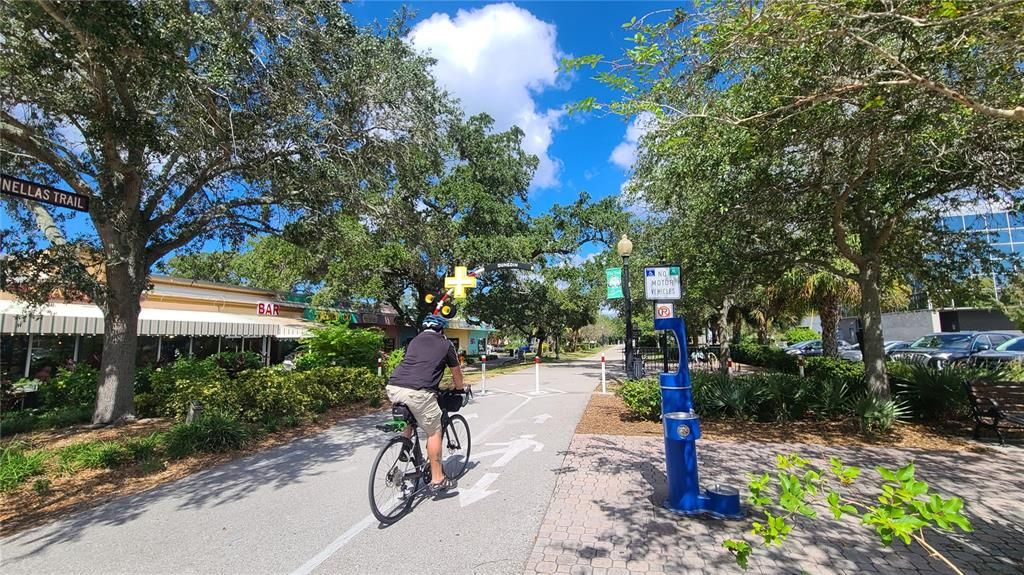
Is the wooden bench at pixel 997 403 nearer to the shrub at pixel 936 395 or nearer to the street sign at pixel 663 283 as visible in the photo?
the shrub at pixel 936 395

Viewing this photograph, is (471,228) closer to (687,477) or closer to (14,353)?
(14,353)

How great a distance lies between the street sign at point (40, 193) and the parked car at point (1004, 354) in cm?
2053

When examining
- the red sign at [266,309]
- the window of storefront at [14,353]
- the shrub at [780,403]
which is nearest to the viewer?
the shrub at [780,403]

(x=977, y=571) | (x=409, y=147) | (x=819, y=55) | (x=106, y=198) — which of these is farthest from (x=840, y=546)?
(x=106, y=198)

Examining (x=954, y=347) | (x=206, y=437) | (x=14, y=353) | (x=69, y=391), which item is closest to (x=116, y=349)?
(x=69, y=391)

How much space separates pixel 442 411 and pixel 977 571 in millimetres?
4441

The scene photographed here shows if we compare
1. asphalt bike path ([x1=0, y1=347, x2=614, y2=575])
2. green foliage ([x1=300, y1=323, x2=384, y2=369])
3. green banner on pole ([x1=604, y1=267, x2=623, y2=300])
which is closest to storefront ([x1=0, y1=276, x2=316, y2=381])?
green foliage ([x1=300, y1=323, x2=384, y2=369])

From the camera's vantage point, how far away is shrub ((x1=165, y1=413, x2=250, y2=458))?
691cm

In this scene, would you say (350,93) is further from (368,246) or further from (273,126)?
(368,246)

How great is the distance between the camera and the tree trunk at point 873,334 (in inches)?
333

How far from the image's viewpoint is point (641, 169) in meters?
10.8

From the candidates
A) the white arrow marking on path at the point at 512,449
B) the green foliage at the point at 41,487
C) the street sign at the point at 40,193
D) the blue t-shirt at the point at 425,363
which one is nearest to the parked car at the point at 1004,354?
the white arrow marking on path at the point at 512,449

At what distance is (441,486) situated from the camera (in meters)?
4.99

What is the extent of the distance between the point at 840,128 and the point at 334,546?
6889 millimetres
